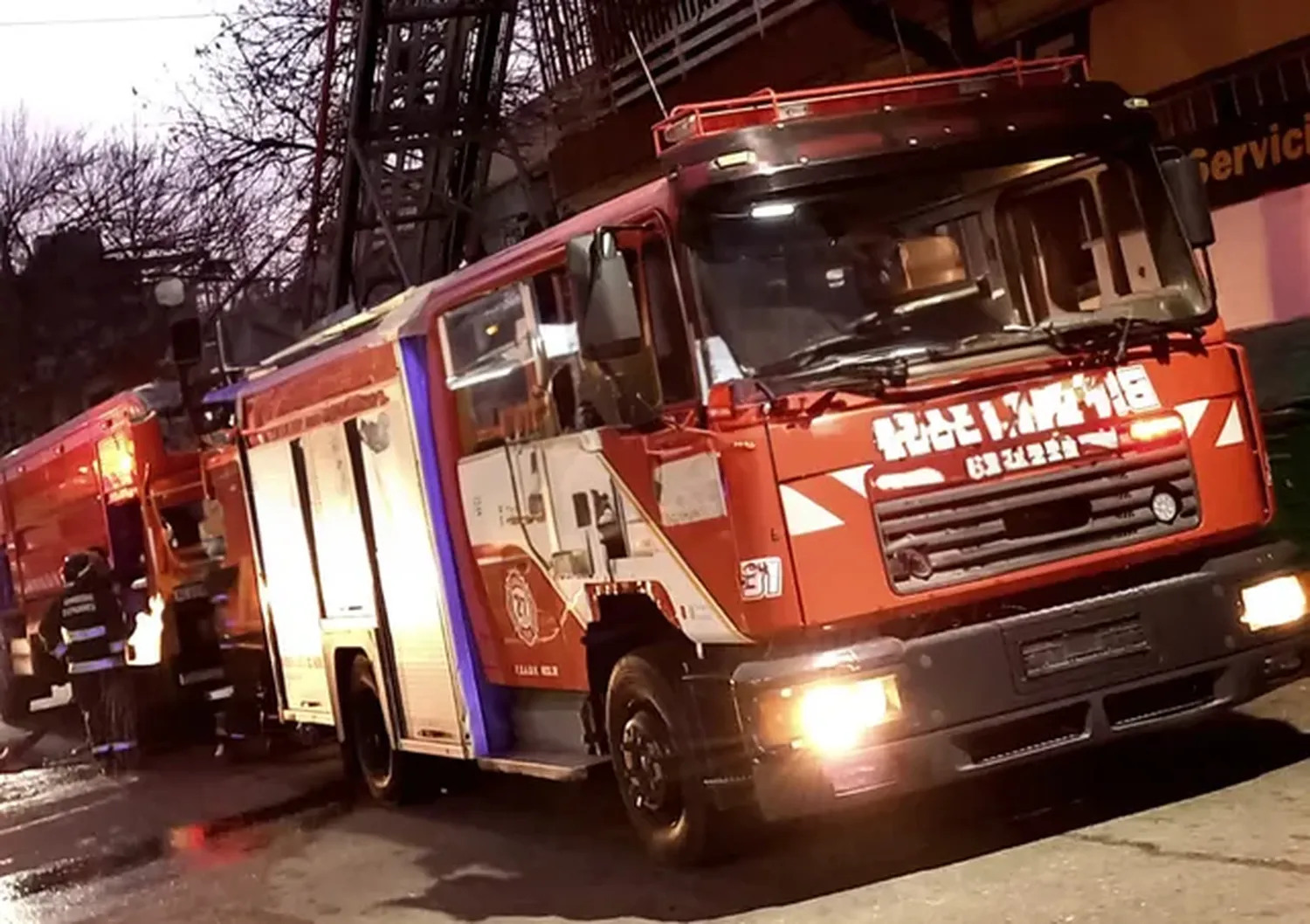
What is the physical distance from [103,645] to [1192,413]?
11698 mm

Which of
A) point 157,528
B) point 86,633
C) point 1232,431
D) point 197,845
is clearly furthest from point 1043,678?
point 86,633

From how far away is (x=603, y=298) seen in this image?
A: 714cm

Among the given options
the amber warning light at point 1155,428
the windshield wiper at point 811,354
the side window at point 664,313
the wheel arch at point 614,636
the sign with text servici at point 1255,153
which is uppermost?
the sign with text servici at point 1255,153

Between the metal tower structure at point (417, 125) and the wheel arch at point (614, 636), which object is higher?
the metal tower structure at point (417, 125)

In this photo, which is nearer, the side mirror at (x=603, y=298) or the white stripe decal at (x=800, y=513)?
the white stripe decal at (x=800, y=513)

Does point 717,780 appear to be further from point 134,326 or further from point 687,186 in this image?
point 134,326

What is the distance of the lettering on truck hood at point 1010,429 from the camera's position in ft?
23.1

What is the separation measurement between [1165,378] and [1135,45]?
519 centimetres

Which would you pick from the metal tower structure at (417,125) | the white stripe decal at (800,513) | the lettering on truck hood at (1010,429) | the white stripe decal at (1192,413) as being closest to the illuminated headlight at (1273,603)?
the white stripe decal at (1192,413)

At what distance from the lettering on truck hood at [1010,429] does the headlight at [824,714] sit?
75 cm

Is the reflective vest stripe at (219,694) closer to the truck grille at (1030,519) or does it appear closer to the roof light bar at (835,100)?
the roof light bar at (835,100)

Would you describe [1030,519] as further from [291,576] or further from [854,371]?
[291,576]

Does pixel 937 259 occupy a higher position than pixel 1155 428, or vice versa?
pixel 937 259

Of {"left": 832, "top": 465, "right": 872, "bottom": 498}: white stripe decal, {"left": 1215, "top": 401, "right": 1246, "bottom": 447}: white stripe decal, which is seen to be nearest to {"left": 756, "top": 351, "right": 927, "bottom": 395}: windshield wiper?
{"left": 832, "top": 465, "right": 872, "bottom": 498}: white stripe decal
